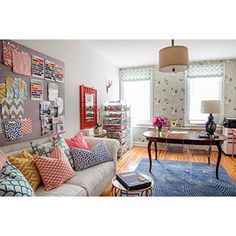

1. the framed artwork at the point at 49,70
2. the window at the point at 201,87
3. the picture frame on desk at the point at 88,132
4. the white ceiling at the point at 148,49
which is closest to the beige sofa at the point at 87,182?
the picture frame on desk at the point at 88,132

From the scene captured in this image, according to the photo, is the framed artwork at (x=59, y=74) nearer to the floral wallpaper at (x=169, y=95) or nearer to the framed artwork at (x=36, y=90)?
the framed artwork at (x=36, y=90)

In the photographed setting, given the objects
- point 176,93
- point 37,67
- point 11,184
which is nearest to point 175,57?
point 37,67

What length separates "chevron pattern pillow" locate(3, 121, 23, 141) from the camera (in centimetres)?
195

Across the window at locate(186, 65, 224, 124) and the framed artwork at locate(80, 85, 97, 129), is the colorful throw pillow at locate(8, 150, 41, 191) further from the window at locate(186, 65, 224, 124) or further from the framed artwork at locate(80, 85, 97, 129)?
the window at locate(186, 65, 224, 124)

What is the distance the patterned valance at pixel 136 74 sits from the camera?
5.46 meters

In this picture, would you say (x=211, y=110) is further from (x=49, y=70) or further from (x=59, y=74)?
(x=49, y=70)

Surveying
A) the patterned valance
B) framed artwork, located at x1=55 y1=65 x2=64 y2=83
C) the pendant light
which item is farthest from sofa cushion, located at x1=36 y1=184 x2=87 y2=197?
the patterned valance

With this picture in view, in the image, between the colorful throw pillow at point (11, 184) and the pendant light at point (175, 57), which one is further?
the pendant light at point (175, 57)

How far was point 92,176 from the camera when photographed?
211cm

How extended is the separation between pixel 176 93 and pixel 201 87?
686 mm

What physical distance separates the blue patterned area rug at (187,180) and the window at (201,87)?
176 centimetres
